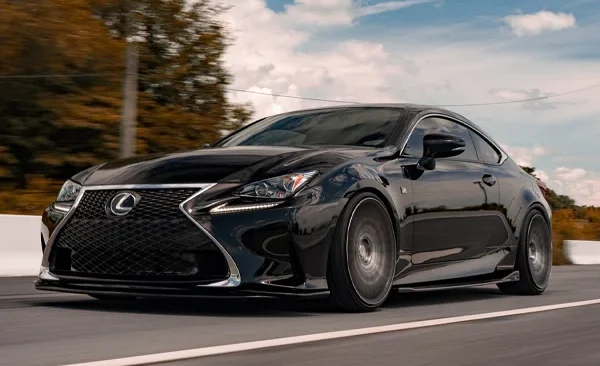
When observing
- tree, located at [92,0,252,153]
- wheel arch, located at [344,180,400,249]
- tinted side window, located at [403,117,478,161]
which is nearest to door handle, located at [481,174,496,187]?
tinted side window, located at [403,117,478,161]

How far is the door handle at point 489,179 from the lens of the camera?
8.73m

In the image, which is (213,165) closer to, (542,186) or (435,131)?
(435,131)

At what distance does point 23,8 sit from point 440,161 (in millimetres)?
14817

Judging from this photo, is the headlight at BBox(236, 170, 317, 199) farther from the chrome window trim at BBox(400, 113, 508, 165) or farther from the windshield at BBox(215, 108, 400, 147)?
the chrome window trim at BBox(400, 113, 508, 165)

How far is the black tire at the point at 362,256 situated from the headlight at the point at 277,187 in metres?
0.40

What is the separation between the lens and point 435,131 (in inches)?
332

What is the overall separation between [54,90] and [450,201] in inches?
642

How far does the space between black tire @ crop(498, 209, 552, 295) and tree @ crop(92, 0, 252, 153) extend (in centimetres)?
1786

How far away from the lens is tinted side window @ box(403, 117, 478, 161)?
7.89m

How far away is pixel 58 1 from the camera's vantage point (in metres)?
21.9

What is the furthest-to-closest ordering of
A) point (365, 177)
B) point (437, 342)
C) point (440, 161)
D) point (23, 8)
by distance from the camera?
point (23, 8)
point (440, 161)
point (365, 177)
point (437, 342)

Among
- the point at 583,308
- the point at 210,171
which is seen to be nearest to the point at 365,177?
the point at 210,171

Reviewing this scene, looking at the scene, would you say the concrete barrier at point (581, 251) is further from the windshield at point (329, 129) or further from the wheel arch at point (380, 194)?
the wheel arch at point (380, 194)

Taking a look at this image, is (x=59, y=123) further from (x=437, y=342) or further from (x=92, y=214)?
(x=437, y=342)
